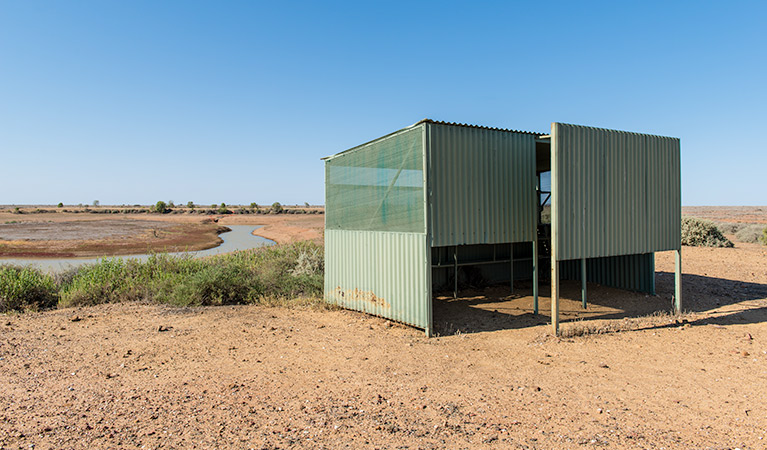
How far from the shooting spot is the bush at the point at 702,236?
20875mm

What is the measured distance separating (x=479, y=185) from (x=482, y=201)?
12.7 inches

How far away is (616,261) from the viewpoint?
11.4 m

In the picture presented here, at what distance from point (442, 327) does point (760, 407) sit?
4.59 meters

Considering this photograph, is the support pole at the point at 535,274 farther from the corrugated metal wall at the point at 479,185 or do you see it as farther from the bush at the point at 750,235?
the bush at the point at 750,235

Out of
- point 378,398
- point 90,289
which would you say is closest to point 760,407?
point 378,398

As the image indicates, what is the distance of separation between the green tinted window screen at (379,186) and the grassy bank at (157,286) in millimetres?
2441

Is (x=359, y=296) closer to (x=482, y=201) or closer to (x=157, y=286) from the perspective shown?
(x=482, y=201)

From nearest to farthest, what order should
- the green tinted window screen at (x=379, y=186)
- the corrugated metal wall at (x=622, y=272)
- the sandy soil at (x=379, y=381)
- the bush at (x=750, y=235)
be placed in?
the sandy soil at (x=379, y=381), the green tinted window screen at (x=379, y=186), the corrugated metal wall at (x=622, y=272), the bush at (x=750, y=235)

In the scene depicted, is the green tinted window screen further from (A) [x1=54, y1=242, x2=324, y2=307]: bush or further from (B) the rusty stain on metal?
(A) [x1=54, y1=242, x2=324, y2=307]: bush

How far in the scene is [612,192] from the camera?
8.16m

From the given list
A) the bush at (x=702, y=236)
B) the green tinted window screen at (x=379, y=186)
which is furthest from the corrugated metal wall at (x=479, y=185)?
the bush at (x=702, y=236)

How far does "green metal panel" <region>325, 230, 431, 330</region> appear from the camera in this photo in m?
7.56

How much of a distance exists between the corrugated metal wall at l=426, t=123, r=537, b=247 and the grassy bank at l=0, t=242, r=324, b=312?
456 cm

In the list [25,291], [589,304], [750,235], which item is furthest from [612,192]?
[750,235]
